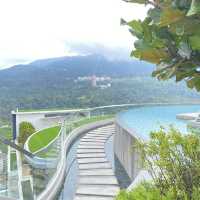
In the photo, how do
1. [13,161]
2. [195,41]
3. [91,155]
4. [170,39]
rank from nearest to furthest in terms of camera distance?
[195,41] < [170,39] < [13,161] < [91,155]

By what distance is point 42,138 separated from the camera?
12.9 metres

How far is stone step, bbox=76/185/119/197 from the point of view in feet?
23.7

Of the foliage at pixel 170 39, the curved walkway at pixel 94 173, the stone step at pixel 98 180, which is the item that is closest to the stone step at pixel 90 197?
the curved walkway at pixel 94 173

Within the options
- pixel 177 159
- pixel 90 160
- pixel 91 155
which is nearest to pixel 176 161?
pixel 177 159

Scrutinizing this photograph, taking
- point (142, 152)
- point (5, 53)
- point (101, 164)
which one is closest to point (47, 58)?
point (5, 53)

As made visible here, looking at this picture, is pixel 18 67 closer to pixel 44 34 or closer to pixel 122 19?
pixel 44 34

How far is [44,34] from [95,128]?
38.5 m

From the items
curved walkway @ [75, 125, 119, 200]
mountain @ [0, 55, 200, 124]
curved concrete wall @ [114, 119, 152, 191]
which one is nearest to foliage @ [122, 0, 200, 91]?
curved walkway @ [75, 125, 119, 200]

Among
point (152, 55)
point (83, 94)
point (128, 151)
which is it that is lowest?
point (128, 151)

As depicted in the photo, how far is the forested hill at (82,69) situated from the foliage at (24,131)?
19387 mm

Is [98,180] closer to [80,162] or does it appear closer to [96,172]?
[96,172]

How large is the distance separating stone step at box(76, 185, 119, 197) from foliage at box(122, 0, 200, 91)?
5.85 meters

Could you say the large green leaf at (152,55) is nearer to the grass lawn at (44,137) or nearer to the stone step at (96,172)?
the stone step at (96,172)

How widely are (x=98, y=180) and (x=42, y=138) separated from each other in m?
5.20
